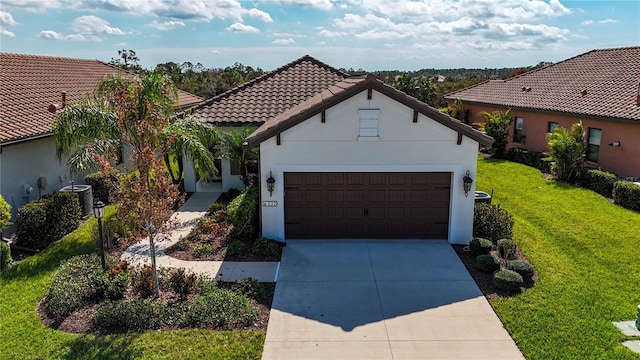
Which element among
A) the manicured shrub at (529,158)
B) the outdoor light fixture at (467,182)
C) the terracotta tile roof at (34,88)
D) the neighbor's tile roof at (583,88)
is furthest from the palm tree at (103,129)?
the neighbor's tile roof at (583,88)

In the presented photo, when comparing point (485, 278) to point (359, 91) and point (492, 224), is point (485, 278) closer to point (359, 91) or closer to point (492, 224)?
point (492, 224)

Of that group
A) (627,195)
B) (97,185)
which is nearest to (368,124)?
(97,185)

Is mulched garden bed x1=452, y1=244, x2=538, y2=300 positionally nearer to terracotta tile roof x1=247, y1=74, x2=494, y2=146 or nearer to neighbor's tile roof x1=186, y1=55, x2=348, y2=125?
terracotta tile roof x1=247, y1=74, x2=494, y2=146

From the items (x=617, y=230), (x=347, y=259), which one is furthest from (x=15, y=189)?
(x=617, y=230)

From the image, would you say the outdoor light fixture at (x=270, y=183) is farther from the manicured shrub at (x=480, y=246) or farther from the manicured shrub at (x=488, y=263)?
the manicured shrub at (x=488, y=263)

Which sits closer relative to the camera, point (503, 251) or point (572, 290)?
point (572, 290)

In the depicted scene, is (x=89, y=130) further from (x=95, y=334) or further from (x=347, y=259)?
(x=347, y=259)

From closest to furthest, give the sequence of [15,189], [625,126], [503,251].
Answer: [503,251]
[15,189]
[625,126]
